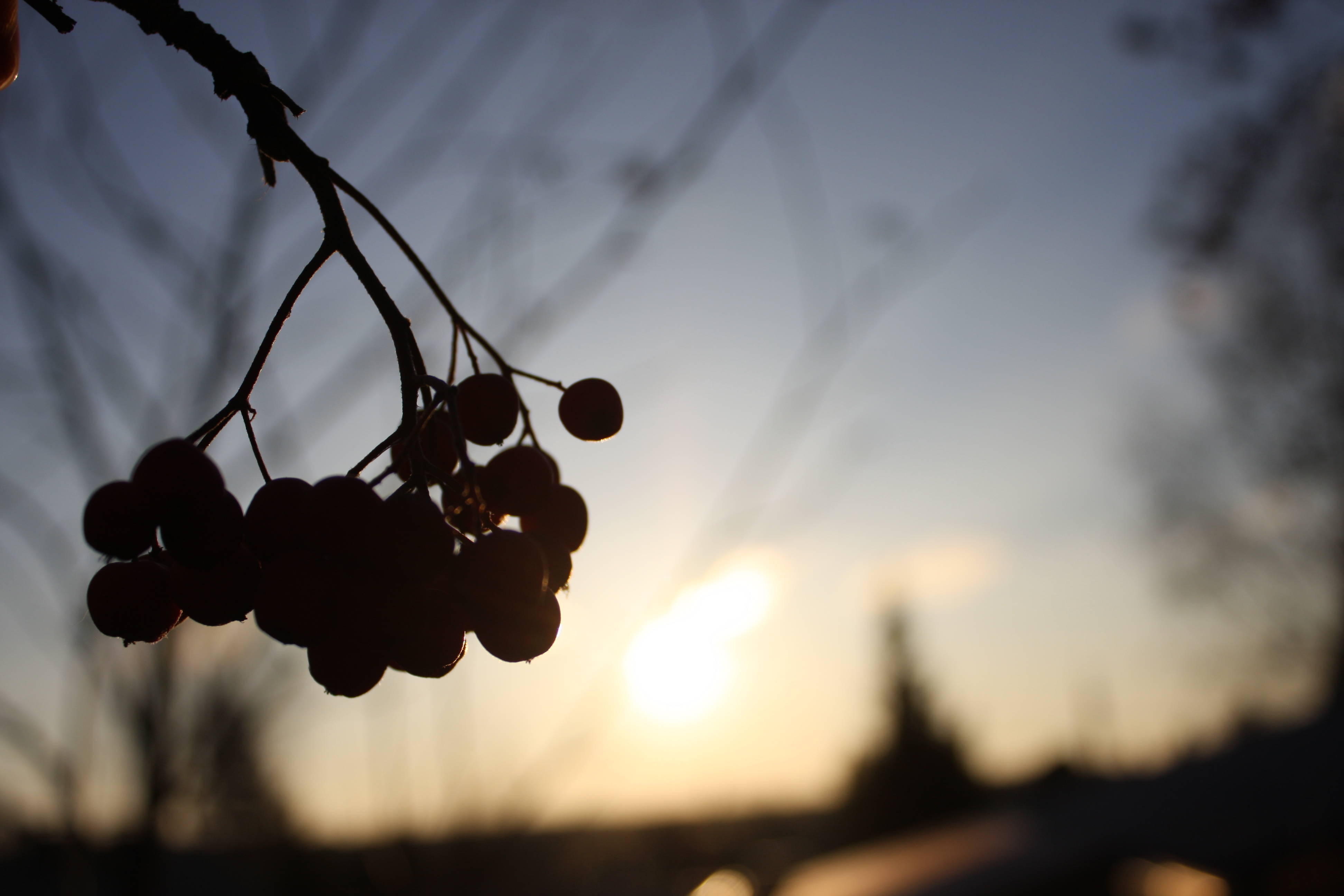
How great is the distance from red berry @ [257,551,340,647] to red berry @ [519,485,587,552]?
0.75 ft

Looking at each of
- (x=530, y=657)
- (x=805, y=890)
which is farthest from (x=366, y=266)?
(x=805, y=890)

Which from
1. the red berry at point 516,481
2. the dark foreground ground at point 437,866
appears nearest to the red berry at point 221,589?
the red berry at point 516,481

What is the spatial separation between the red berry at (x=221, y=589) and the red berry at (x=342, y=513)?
12 centimetres

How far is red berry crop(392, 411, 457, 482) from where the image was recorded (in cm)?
78

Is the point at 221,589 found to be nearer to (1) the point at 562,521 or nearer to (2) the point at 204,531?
(2) the point at 204,531

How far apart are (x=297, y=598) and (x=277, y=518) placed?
0.07m

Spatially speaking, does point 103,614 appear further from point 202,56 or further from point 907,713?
point 907,713

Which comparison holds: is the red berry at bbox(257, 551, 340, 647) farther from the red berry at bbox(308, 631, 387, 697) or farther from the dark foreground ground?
the dark foreground ground

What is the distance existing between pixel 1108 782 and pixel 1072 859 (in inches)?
368

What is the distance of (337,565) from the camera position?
26.6 inches

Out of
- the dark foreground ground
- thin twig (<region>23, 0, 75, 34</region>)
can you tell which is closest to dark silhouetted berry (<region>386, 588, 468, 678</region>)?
thin twig (<region>23, 0, 75, 34</region>)

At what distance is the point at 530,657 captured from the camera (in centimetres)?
71

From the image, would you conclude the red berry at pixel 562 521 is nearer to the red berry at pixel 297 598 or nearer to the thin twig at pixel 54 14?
the red berry at pixel 297 598

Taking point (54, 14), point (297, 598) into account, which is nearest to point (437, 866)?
point (297, 598)
